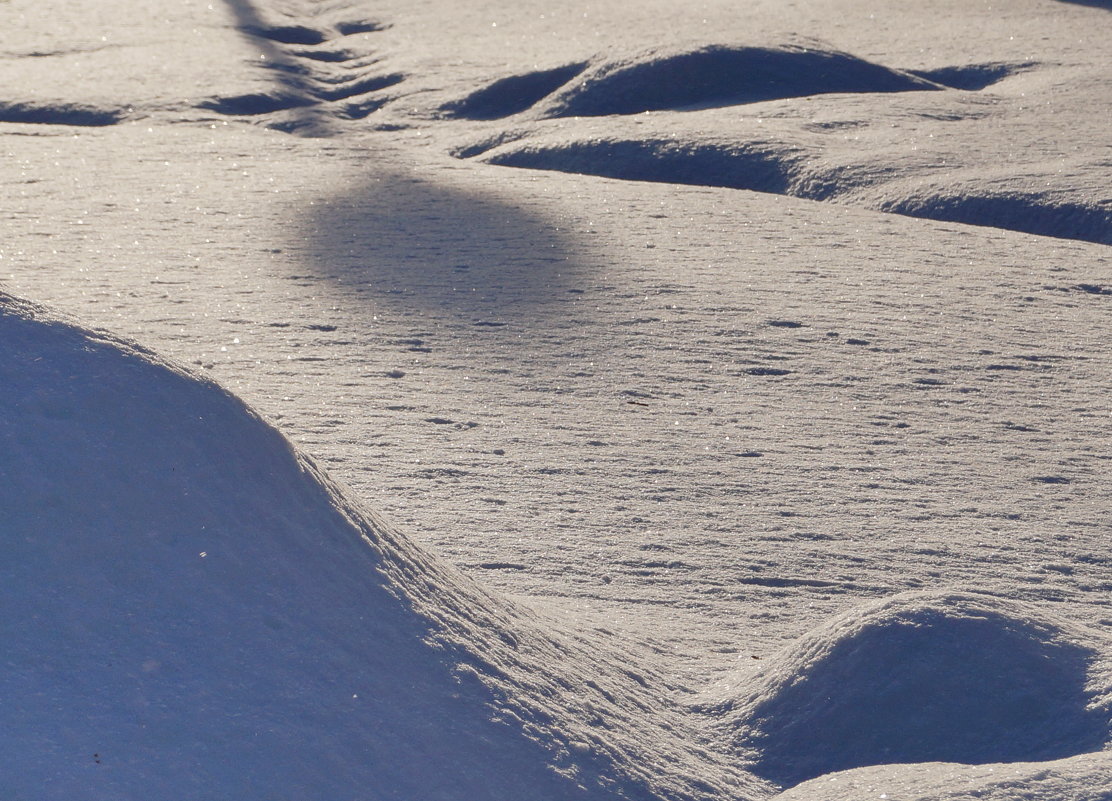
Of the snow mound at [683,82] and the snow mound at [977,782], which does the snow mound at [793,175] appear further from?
the snow mound at [977,782]

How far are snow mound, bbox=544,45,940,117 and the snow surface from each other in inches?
0.9

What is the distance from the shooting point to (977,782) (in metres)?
1.12

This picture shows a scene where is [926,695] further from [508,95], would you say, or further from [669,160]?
[508,95]

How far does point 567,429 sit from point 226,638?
1.38 meters

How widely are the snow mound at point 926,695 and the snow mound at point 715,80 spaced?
424 centimetres

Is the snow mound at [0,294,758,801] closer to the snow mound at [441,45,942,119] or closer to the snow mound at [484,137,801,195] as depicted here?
the snow mound at [484,137,801,195]

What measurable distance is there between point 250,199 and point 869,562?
2739mm

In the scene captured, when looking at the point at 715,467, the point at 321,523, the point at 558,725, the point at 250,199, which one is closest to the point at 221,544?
the point at 321,523

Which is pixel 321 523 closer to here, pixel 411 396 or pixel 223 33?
pixel 411 396

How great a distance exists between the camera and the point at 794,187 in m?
4.29

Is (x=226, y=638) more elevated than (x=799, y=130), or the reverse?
(x=226, y=638)

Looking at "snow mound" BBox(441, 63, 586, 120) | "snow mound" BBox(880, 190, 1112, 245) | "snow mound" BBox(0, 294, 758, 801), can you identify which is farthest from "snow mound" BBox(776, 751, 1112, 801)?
"snow mound" BBox(441, 63, 586, 120)

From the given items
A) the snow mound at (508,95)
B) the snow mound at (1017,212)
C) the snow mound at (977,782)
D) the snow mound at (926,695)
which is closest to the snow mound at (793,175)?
the snow mound at (1017,212)

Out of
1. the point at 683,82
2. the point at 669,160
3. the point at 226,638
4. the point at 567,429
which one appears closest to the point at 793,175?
the point at 669,160
